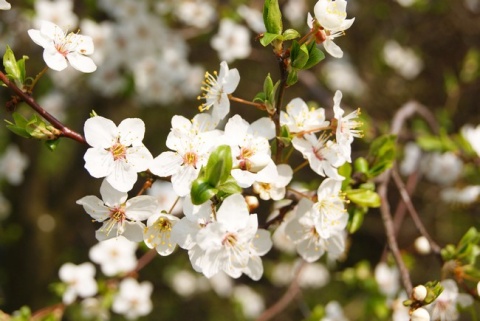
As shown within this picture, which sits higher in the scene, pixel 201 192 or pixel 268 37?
pixel 268 37

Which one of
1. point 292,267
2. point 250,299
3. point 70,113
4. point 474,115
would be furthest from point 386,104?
point 70,113

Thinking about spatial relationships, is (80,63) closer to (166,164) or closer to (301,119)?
(166,164)

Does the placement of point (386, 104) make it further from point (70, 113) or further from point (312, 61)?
point (312, 61)

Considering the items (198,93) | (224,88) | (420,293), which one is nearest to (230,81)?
(224,88)

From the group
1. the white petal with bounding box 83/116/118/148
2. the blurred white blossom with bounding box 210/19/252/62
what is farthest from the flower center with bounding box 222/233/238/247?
the blurred white blossom with bounding box 210/19/252/62

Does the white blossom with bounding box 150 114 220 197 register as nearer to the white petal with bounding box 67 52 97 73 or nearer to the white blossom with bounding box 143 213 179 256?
the white blossom with bounding box 143 213 179 256
